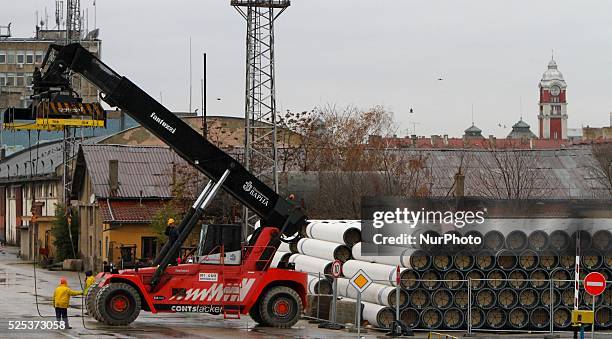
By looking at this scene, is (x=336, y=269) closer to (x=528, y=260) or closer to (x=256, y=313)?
(x=256, y=313)

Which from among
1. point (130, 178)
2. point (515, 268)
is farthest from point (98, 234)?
point (515, 268)

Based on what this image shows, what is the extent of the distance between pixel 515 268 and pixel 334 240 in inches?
213

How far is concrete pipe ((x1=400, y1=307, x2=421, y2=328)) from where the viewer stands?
32500 mm

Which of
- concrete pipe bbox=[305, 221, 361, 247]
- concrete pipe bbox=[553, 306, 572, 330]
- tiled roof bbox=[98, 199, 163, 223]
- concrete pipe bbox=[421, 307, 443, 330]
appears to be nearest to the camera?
concrete pipe bbox=[421, 307, 443, 330]

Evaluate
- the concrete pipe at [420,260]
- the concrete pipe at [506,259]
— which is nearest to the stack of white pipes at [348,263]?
the concrete pipe at [420,260]

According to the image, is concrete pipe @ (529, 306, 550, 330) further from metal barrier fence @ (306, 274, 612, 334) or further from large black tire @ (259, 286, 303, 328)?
large black tire @ (259, 286, 303, 328)

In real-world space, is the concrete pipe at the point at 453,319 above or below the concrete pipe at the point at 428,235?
below

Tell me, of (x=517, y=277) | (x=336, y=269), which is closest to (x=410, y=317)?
(x=336, y=269)

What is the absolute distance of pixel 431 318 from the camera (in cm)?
3275

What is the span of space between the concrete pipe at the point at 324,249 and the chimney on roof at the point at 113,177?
27.8 meters

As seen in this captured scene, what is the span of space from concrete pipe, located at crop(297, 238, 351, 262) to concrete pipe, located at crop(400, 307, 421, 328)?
320 centimetres

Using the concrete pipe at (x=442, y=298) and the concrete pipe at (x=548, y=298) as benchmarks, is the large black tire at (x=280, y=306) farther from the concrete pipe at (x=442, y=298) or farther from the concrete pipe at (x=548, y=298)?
the concrete pipe at (x=548, y=298)

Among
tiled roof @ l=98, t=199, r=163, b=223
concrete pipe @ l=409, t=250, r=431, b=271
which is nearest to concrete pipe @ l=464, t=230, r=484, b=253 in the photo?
concrete pipe @ l=409, t=250, r=431, b=271

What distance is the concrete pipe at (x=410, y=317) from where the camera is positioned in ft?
107
